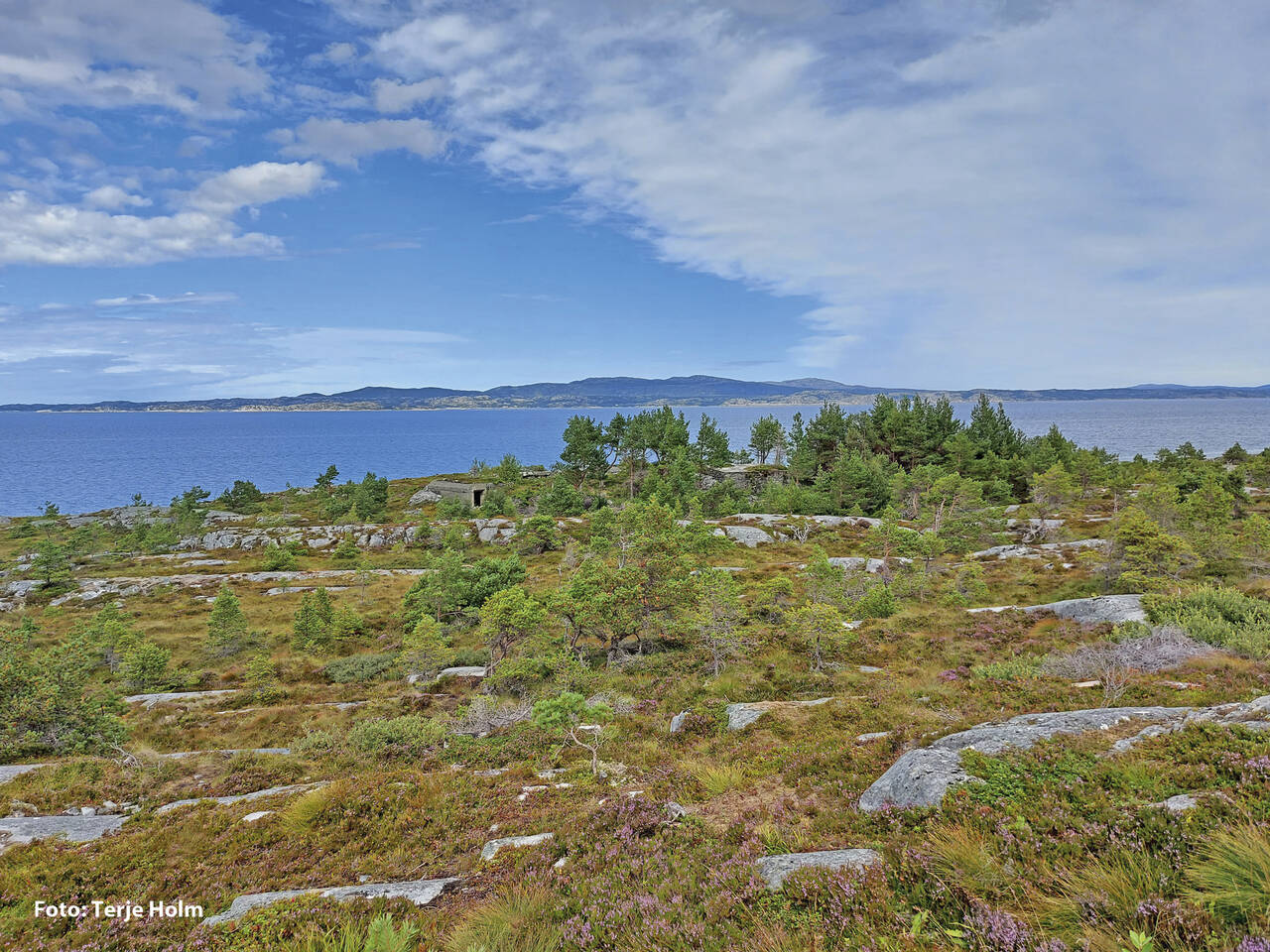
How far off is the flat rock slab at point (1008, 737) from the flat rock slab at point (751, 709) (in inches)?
199

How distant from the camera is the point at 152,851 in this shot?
873 cm

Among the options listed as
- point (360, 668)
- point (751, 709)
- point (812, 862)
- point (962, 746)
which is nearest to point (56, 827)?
point (812, 862)

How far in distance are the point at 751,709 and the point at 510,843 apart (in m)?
7.51

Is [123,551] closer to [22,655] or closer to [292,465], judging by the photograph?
[22,655]

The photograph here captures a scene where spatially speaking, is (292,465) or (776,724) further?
(292,465)

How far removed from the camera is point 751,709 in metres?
13.6

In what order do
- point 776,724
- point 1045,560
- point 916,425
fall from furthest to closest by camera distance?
point 916,425
point 1045,560
point 776,724

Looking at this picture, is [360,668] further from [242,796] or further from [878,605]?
[878,605]

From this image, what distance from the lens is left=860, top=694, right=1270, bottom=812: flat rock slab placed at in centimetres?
688

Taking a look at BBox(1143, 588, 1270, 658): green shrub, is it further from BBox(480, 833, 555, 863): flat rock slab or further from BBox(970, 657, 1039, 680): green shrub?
BBox(480, 833, 555, 863): flat rock slab

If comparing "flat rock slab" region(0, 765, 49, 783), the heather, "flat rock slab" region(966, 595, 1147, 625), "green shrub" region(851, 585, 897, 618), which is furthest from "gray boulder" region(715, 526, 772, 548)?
"flat rock slab" region(0, 765, 49, 783)

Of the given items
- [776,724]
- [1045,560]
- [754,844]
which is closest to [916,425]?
[1045,560]

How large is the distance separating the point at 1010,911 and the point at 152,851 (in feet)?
41.2

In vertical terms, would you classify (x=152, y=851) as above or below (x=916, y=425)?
below
